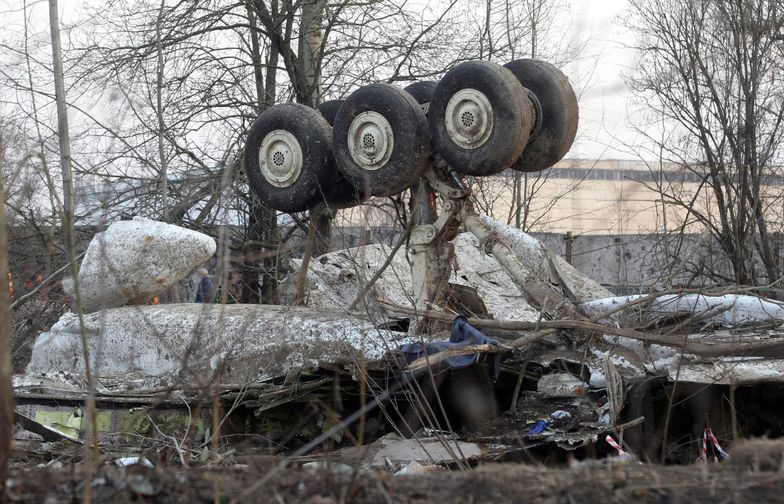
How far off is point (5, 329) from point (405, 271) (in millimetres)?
6249

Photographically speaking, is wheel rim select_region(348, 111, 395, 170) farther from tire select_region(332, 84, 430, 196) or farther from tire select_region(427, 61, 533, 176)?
tire select_region(427, 61, 533, 176)

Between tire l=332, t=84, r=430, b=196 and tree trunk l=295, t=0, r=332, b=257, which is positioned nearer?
tire l=332, t=84, r=430, b=196

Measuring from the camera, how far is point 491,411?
5.44 meters

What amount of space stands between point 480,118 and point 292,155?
1704 millimetres

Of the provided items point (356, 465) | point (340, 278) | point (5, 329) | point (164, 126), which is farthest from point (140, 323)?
point (164, 126)

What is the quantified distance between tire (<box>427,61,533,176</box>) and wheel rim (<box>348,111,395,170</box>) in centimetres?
39

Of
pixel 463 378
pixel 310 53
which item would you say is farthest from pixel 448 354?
pixel 310 53

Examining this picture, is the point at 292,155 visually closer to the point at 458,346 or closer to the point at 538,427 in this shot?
the point at 458,346

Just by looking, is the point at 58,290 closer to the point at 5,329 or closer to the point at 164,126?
the point at 164,126

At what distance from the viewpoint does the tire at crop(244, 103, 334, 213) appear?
729 cm

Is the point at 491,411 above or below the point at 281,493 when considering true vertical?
below

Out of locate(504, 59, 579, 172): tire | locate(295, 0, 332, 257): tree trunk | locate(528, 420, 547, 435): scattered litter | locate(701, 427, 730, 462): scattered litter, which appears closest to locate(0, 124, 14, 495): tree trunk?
locate(528, 420, 547, 435): scattered litter

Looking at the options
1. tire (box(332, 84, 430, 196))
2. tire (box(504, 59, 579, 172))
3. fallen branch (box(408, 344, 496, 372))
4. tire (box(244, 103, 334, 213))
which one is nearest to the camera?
fallen branch (box(408, 344, 496, 372))

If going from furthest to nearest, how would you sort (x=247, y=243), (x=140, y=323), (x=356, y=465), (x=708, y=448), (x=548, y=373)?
(x=247, y=243)
(x=140, y=323)
(x=548, y=373)
(x=708, y=448)
(x=356, y=465)
